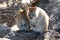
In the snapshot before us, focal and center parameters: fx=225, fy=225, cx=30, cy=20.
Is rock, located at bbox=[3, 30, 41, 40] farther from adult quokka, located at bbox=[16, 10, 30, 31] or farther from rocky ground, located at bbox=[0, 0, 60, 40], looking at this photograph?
adult quokka, located at bbox=[16, 10, 30, 31]

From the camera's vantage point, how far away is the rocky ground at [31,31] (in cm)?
582

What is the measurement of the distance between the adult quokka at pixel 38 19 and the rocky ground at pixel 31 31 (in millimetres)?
198

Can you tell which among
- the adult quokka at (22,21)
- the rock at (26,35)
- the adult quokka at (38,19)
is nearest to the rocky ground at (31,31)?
the rock at (26,35)

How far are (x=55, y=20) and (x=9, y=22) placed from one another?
3.03 m

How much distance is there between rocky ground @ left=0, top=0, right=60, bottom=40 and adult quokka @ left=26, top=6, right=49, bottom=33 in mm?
198

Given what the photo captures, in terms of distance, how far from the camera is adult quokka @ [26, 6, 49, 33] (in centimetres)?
635

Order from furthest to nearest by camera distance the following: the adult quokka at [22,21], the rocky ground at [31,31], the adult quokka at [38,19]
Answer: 1. the adult quokka at [22,21]
2. the adult quokka at [38,19]
3. the rocky ground at [31,31]

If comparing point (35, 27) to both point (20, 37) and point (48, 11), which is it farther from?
point (48, 11)

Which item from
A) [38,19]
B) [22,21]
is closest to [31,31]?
[38,19]

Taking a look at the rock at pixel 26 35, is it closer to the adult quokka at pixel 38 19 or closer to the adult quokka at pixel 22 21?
the adult quokka at pixel 38 19

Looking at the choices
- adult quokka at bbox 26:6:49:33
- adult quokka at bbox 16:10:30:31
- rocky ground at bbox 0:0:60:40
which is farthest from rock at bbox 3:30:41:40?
adult quokka at bbox 16:10:30:31

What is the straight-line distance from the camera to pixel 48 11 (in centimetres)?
839

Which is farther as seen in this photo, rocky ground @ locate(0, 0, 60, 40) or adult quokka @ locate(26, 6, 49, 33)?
adult quokka @ locate(26, 6, 49, 33)

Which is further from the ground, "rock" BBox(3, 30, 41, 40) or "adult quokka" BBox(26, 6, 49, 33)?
"adult quokka" BBox(26, 6, 49, 33)
